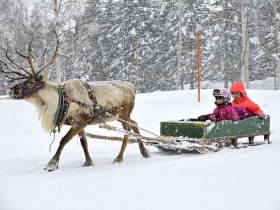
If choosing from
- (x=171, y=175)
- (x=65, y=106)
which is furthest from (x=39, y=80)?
(x=171, y=175)

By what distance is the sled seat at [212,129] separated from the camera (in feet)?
25.4

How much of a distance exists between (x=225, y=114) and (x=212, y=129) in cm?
79

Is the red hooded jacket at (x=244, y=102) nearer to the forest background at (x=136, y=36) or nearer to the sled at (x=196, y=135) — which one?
the sled at (x=196, y=135)

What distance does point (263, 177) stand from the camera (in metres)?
4.43

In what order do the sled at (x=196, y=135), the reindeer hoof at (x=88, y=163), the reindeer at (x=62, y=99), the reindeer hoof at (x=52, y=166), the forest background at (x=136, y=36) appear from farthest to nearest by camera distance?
the forest background at (x=136, y=36)
the sled at (x=196, y=135)
the reindeer hoof at (x=88, y=163)
the reindeer at (x=62, y=99)
the reindeer hoof at (x=52, y=166)

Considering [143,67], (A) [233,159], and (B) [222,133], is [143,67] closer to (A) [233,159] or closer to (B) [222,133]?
(B) [222,133]

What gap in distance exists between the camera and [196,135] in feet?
25.7

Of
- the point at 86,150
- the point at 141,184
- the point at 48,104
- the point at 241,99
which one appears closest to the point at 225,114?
the point at 241,99

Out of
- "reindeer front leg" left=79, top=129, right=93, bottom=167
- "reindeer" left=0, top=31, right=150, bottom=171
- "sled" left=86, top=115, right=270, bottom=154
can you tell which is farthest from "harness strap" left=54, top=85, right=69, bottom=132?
"sled" left=86, top=115, right=270, bottom=154

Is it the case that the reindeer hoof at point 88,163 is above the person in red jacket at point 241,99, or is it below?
below

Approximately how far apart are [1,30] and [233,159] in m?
27.7

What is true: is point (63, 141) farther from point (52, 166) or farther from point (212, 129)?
point (212, 129)

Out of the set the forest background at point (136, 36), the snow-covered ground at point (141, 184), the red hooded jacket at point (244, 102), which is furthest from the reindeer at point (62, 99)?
the forest background at point (136, 36)

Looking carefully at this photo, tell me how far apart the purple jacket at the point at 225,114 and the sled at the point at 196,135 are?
0.16 meters
